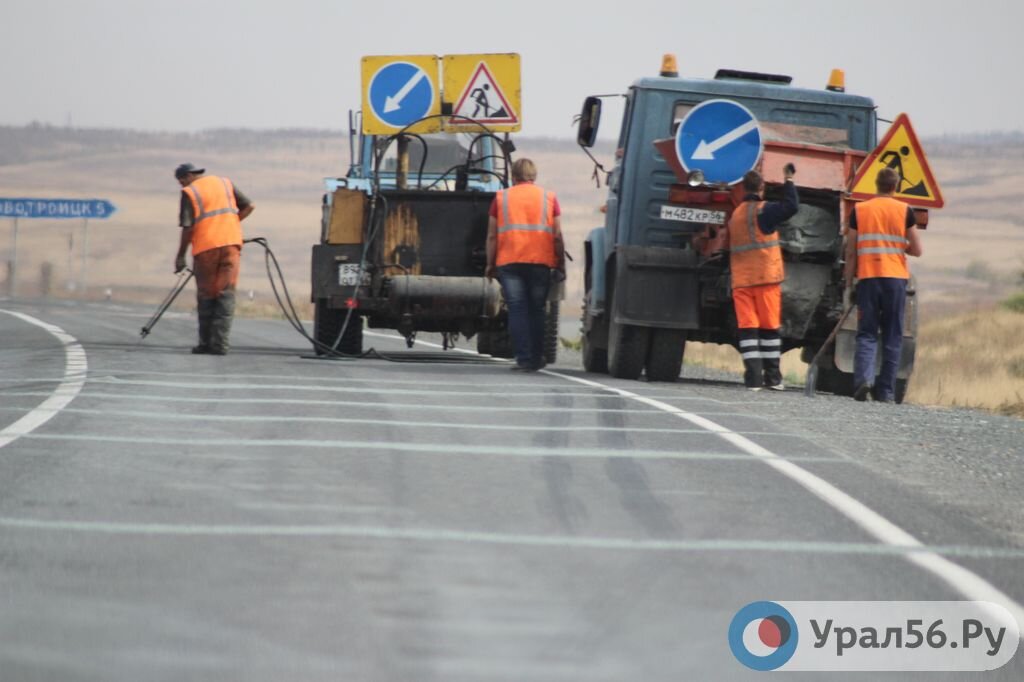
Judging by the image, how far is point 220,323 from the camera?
57.8 ft

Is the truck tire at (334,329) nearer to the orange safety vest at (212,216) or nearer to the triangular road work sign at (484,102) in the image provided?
the orange safety vest at (212,216)

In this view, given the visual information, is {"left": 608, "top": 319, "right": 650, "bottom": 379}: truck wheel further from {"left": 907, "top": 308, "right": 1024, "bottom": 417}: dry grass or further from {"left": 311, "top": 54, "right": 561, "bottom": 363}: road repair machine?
{"left": 907, "top": 308, "right": 1024, "bottom": 417}: dry grass

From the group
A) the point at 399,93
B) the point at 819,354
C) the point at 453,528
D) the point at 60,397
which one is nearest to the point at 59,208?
the point at 399,93

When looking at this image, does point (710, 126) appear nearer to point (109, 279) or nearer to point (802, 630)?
point (802, 630)

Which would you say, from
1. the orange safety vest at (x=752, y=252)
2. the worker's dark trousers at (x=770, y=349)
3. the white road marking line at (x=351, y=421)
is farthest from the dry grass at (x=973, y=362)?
the white road marking line at (x=351, y=421)

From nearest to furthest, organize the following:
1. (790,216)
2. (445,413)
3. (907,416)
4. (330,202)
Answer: (445,413), (907,416), (790,216), (330,202)

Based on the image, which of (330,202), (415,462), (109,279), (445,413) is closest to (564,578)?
(415,462)

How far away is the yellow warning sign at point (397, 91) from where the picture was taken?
1770 cm

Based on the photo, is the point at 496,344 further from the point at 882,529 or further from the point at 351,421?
the point at 882,529

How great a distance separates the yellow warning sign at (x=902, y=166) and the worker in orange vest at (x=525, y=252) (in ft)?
8.67

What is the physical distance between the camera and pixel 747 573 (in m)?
6.52

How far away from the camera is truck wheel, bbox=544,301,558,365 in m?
18.9

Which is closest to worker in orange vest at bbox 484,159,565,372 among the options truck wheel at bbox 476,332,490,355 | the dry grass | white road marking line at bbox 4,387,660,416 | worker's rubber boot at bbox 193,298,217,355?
worker's rubber boot at bbox 193,298,217,355

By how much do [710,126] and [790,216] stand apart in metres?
0.95
